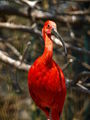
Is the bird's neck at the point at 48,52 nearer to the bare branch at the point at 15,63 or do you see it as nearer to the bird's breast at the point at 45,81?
the bird's breast at the point at 45,81

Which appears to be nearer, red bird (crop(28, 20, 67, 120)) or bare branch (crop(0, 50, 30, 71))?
red bird (crop(28, 20, 67, 120))

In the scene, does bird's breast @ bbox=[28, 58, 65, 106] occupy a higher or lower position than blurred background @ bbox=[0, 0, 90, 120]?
higher

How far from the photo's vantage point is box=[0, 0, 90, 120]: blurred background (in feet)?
12.9

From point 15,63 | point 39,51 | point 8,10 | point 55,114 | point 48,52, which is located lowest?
point 39,51

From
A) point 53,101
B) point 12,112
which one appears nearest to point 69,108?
point 12,112

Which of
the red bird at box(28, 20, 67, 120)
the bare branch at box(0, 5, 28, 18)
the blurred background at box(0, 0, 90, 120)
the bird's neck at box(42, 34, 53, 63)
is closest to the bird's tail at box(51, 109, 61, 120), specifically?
the red bird at box(28, 20, 67, 120)

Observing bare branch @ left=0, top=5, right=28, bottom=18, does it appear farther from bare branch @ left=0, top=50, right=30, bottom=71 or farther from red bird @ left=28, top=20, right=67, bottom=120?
red bird @ left=28, top=20, right=67, bottom=120

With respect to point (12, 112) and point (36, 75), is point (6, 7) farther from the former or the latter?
point (36, 75)

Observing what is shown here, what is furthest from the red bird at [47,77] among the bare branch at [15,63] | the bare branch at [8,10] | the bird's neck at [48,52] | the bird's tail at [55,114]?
the bare branch at [8,10]

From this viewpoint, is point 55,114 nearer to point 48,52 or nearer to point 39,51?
point 48,52

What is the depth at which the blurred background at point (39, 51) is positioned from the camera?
12.9 ft

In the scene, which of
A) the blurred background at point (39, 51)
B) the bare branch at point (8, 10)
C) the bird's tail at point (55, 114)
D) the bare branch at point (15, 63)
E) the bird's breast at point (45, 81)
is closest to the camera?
the bird's breast at point (45, 81)

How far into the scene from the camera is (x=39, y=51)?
566 cm

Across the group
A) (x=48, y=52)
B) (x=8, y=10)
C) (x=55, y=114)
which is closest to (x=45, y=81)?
(x=48, y=52)
